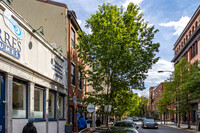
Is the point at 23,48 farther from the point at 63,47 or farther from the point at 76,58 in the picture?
the point at 76,58

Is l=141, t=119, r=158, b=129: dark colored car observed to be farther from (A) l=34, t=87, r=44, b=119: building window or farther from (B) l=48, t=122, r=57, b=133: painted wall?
(A) l=34, t=87, r=44, b=119: building window

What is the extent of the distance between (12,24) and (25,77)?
2546 mm

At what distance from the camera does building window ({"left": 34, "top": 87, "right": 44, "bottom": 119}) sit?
13.2m

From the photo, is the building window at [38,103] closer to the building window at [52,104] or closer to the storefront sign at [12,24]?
the building window at [52,104]

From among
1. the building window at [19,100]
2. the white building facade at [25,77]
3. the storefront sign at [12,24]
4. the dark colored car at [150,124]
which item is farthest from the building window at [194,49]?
the storefront sign at [12,24]

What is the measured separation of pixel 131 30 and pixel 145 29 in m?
1.53

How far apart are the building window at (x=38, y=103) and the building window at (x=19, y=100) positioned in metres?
1.44

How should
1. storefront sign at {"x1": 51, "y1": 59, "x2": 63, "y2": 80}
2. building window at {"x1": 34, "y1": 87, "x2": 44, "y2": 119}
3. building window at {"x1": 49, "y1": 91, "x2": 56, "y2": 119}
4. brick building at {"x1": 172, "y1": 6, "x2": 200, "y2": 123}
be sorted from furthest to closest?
1. brick building at {"x1": 172, "y1": 6, "x2": 200, "y2": 123}
2. storefront sign at {"x1": 51, "y1": 59, "x2": 63, "y2": 80}
3. building window at {"x1": 49, "y1": 91, "x2": 56, "y2": 119}
4. building window at {"x1": 34, "y1": 87, "x2": 44, "y2": 119}

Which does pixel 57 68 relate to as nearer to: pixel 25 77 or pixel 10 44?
pixel 25 77

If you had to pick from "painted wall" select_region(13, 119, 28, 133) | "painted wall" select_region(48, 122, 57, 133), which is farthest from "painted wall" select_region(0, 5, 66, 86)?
"painted wall" select_region(48, 122, 57, 133)

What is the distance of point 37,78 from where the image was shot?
1320cm

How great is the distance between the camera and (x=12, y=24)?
33.4ft

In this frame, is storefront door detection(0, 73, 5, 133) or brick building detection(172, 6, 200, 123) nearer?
storefront door detection(0, 73, 5, 133)

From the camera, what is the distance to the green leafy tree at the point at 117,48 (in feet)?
69.3
